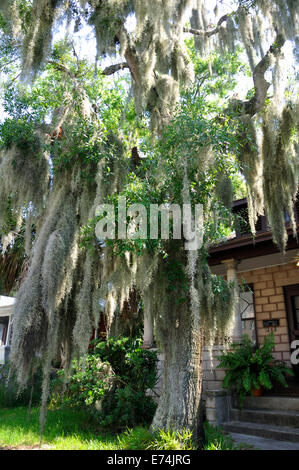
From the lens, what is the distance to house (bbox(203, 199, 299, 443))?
307 inches

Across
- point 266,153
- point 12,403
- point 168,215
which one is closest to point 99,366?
point 168,215

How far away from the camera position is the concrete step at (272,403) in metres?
6.11

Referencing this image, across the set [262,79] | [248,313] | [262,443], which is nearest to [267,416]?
[262,443]

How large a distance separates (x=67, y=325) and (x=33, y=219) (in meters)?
2.17

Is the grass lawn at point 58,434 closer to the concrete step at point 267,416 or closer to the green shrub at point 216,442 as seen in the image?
the green shrub at point 216,442

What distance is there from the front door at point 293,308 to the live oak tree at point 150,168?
9.21 ft

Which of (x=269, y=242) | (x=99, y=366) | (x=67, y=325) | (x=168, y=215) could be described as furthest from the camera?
(x=269, y=242)

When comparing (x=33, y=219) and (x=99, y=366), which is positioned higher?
(x=33, y=219)

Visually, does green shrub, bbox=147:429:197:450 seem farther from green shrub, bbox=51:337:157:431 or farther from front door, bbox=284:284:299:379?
front door, bbox=284:284:299:379

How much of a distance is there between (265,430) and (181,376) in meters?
1.82

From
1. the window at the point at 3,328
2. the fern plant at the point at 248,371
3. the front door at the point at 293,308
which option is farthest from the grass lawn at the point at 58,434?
the window at the point at 3,328

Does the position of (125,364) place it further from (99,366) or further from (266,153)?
(266,153)

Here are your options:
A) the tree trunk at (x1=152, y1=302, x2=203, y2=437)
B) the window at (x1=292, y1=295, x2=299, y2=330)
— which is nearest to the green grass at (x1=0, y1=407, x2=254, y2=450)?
the tree trunk at (x1=152, y1=302, x2=203, y2=437)

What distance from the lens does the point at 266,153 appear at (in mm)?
6637
